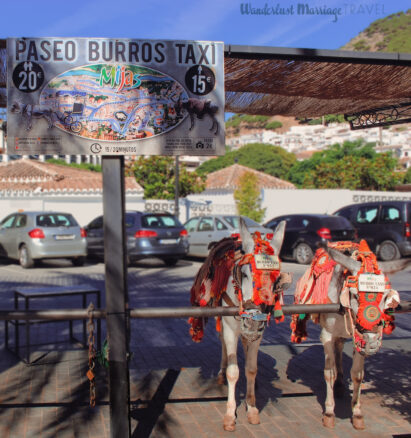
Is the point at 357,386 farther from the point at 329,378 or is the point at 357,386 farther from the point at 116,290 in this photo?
the point at 116,290

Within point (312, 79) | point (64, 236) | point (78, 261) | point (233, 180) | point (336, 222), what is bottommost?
point (78, 261)

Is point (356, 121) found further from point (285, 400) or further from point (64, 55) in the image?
point (64, 55)

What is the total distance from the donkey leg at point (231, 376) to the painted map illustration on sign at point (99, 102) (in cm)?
193

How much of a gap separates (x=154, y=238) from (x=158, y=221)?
0.97 meters

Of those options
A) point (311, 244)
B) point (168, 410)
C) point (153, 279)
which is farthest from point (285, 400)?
point (311, 244)

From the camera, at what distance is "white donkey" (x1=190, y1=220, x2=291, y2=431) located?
159 inches

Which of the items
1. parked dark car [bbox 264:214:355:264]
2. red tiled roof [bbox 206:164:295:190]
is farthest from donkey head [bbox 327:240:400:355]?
red tiled roof [bbox 206:164:295:190]

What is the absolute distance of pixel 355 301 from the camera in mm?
4129

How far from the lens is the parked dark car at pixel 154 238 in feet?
55.4

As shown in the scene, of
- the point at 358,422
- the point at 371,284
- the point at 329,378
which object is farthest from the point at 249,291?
the point at 358,422

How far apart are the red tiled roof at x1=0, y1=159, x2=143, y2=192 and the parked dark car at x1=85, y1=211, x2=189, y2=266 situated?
1062cm

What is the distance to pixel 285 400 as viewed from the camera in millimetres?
5379

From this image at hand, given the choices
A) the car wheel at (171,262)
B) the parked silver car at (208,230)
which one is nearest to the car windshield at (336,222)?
the parked silver car at (208,230)

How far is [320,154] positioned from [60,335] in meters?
75.8
